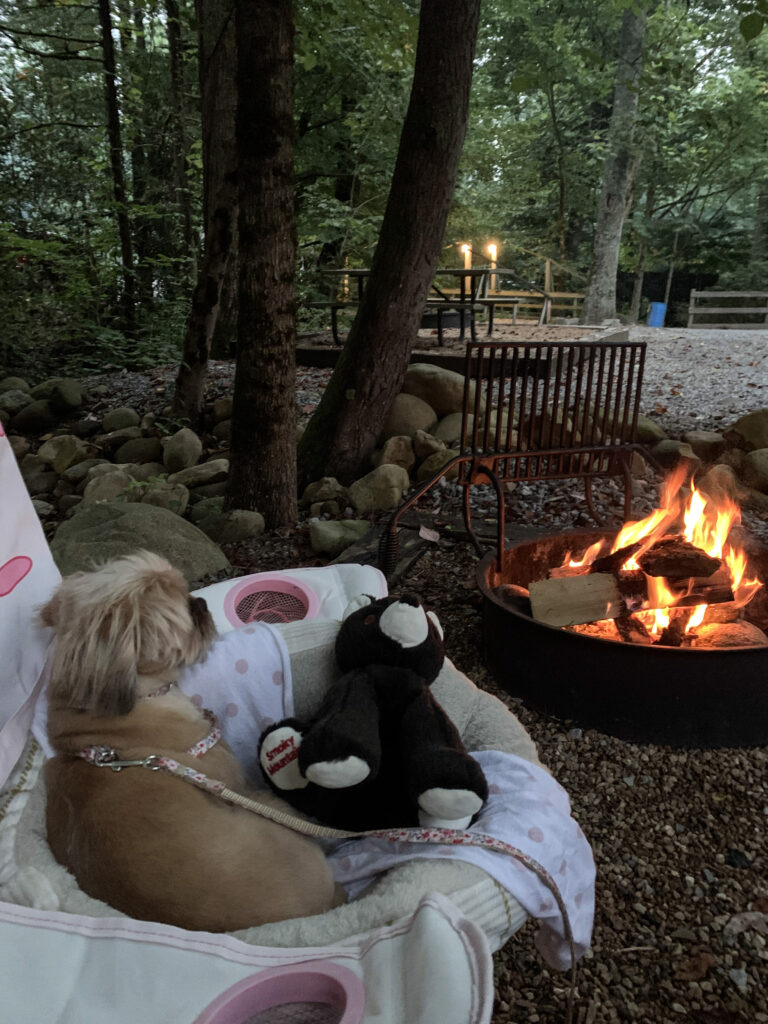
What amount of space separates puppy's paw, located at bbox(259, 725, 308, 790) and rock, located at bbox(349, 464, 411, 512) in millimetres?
3456

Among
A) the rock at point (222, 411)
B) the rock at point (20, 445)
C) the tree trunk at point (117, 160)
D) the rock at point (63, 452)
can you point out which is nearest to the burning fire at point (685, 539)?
the rock at point (222, 411)

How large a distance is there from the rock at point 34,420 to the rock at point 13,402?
0.26 metres

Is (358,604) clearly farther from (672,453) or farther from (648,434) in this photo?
(648,434)

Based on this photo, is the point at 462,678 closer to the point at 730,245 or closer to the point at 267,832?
the point at 267,832

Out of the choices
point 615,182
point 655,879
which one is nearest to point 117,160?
point 655,879

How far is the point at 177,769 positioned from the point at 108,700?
0.24 metres

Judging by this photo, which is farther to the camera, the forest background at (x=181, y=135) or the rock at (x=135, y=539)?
the forest background at (x=181, y=135)

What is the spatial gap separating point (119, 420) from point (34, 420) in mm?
1419

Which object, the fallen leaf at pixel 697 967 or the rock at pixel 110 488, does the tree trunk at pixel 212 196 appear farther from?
the fallen leaf at pixel 697 967

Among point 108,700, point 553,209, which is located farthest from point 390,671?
point 553,209

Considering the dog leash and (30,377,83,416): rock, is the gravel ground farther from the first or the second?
(30,377,83,416): rock

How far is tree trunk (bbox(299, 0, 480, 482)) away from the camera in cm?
506

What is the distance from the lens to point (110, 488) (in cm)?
645

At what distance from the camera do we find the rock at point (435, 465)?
578cm
